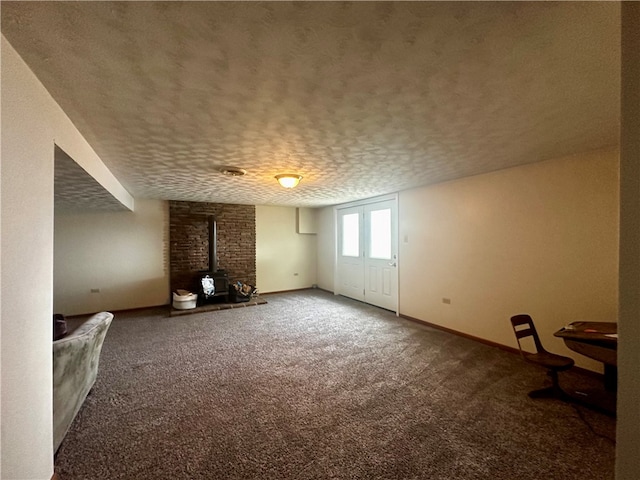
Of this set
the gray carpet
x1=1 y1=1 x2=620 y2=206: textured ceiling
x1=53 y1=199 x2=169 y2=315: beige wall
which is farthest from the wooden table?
x1=53 y1=199 x2=169 y2=315: beige wall

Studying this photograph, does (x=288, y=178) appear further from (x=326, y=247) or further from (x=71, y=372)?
(x=326, y=247)

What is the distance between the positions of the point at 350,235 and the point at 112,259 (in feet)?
15.8

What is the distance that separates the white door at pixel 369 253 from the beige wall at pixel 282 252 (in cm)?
111

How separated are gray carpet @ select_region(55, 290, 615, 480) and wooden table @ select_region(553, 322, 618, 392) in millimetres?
378

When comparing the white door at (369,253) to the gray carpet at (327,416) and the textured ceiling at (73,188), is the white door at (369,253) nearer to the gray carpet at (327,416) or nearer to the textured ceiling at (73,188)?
the gray carpet at (327,416)

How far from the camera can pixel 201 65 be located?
1.31 m

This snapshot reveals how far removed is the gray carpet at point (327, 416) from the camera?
161 centimetres

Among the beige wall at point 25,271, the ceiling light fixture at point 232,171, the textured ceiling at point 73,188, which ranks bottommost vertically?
the beige wall at point 25,271

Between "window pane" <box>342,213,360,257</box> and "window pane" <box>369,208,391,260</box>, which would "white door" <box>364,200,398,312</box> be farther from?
"window pane" <box>342,213,360,257</box>

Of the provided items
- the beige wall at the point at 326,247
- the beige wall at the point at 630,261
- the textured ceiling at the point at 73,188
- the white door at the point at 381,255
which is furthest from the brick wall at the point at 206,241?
the beige wall at the point at 630,261

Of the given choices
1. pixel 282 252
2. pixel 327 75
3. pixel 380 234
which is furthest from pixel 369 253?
pixel 327 75

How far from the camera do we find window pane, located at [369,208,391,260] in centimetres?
510

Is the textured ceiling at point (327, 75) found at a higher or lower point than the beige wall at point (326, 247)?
higher

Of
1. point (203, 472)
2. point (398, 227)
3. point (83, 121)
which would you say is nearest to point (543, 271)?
point (398, 227)
